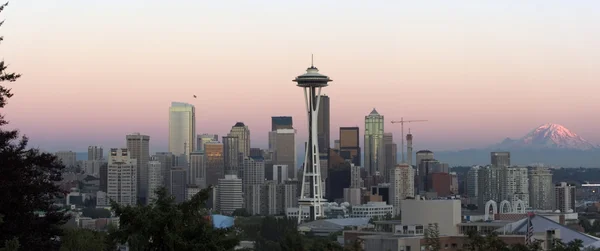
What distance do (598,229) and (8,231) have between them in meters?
100

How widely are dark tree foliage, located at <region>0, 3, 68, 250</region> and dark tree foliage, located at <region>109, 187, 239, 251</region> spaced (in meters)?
3.73

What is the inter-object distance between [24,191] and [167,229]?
5493 millimetres

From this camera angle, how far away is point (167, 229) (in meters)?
19.2

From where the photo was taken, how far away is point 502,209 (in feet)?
488

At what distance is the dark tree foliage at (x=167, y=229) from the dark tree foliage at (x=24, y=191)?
3.73 metres

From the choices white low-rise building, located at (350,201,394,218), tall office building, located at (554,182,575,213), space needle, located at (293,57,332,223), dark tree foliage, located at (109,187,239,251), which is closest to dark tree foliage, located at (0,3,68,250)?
dark tree foliage, located at (109,187,239,251)

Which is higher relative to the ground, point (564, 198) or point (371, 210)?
point (564, 198)

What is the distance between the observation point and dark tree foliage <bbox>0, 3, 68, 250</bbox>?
Result: 905 inches

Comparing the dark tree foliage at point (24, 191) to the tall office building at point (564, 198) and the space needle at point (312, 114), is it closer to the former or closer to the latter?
the space needle at point (312, 114)

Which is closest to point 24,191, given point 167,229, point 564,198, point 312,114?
point 167,229

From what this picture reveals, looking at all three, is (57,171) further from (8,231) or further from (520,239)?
(520,239)

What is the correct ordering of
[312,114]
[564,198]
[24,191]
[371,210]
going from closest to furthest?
[24,191] → [312,114] → [371,210] → [564,198]

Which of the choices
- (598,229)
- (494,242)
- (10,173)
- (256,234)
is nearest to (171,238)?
(10,173)

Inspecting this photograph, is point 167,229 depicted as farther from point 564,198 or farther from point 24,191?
point 564,198
